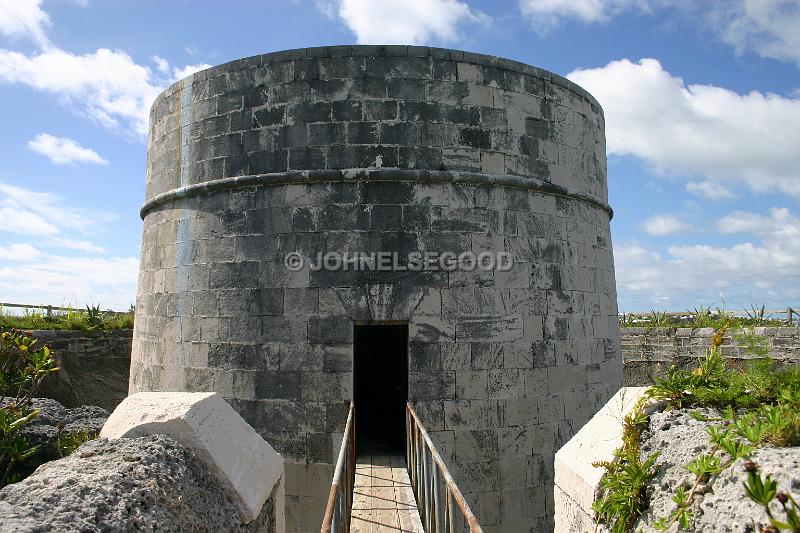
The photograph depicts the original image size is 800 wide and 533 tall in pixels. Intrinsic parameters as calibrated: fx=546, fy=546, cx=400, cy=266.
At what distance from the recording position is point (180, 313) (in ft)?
22.6

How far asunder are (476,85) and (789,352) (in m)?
9.52

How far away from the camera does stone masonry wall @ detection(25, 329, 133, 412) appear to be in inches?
430

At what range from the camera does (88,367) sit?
11.6m

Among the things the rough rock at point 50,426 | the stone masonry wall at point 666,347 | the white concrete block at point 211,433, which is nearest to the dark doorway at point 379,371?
the rough rock at point 50,426

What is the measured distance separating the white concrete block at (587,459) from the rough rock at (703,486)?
0.23 metres

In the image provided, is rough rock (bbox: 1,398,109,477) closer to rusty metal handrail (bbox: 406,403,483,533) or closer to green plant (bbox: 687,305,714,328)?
rusty metal handrail (bbox: 406,403,483,533)

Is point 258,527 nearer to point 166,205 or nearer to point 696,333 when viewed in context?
point 166,205

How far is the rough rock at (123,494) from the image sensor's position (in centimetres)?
192

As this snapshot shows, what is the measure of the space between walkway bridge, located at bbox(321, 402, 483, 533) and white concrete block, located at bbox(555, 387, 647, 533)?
23.5 inches

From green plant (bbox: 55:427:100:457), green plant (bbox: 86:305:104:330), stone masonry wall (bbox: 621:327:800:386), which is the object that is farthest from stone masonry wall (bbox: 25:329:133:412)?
stone masonry wall (bbox: 621:327:800:386)

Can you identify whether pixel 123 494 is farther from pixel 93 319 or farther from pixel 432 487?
pixel 93 319

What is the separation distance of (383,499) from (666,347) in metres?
10.8

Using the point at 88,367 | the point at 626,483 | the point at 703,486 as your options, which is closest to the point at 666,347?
the point at 626,483

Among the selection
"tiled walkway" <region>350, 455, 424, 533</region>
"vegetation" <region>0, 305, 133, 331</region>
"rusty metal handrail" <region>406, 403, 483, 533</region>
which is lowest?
"tiled walkway" <region>350, 455, 424, 533</region>
